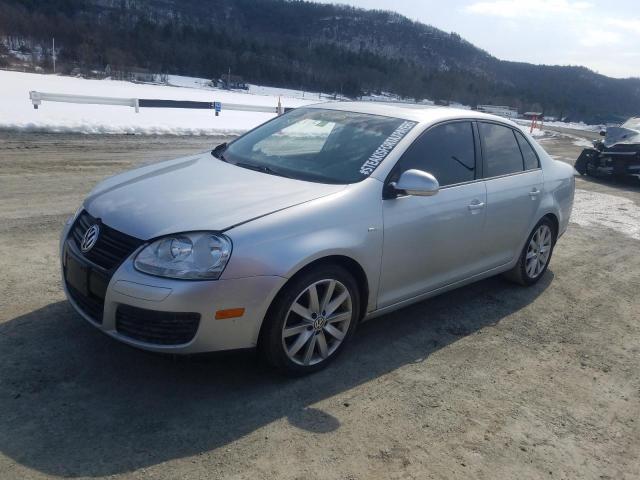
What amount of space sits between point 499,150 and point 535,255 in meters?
1.19

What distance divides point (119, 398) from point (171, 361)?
474mm

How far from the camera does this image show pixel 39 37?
331ft

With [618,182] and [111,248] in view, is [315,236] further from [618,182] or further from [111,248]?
[618,182]

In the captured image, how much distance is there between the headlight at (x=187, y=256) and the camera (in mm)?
2906

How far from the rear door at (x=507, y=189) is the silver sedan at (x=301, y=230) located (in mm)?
17

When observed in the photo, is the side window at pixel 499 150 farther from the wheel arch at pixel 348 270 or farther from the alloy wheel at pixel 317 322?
the alloy wheel at pixel 317 322

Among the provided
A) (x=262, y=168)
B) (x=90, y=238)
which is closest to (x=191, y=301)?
(x=90, y=238)

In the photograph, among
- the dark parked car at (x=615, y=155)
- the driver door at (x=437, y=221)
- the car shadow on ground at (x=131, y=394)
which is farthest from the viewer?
the dark parked car at (x=615, y=155)

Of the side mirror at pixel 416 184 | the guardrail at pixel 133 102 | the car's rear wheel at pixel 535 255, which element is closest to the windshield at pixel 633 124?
the guardrail at pixel 133 102

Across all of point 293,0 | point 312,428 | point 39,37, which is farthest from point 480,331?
point 293,0

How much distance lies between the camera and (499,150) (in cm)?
482

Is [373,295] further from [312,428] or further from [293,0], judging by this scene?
[293,0]

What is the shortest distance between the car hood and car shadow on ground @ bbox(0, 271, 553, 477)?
778 mm

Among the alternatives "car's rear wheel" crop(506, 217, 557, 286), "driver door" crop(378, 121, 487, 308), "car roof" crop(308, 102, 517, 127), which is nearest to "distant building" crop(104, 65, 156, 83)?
"car roof" crop(308, 102, 517, 127)
